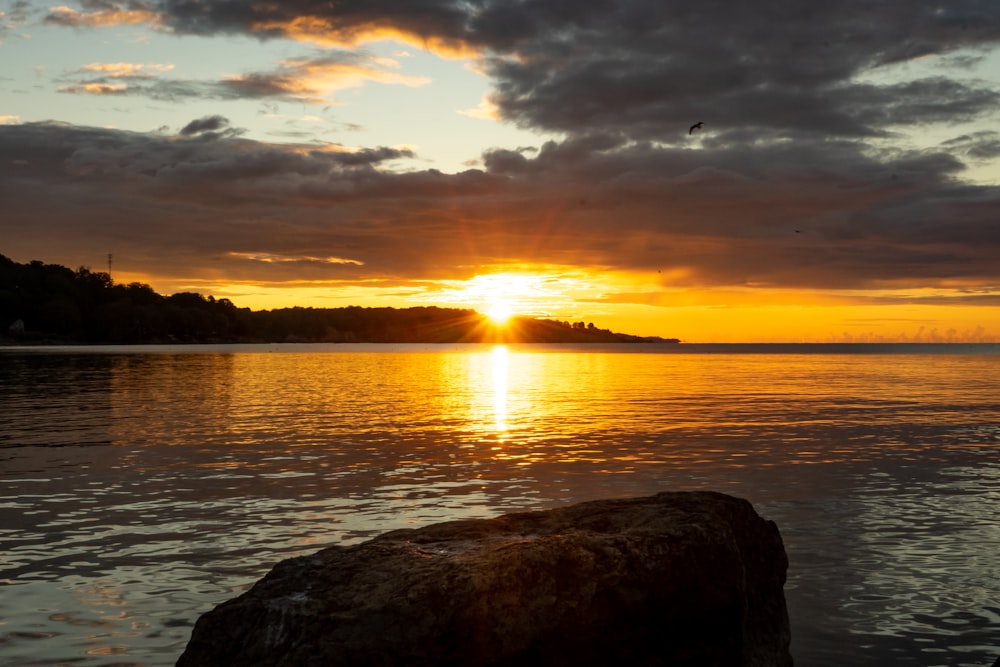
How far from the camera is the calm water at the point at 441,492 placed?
10.4 metres

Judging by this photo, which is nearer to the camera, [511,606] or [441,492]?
[511,606]

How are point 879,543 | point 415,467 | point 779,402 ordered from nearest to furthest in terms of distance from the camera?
point 879,543, point 415,467, point 779,402

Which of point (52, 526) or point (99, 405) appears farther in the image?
point (99, 405)

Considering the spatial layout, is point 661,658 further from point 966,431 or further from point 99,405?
point 99,405

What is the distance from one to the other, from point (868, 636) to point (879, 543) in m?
4.66

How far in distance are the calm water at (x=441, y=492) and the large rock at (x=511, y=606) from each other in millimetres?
2195

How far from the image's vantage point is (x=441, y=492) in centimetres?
1898

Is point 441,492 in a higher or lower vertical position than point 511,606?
lower

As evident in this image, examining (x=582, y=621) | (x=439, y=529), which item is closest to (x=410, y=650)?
(x=582, y=621)

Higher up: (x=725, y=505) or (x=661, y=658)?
(x=725, y=505)

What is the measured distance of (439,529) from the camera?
917cm

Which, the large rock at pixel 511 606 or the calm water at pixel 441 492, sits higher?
the large rock at pixel 511 606

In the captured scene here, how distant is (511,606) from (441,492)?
467 inches

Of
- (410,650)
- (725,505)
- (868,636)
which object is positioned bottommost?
(868,636)
